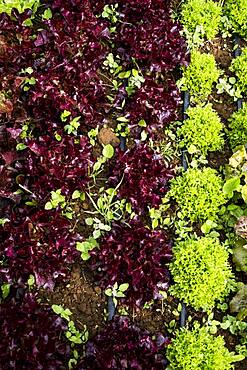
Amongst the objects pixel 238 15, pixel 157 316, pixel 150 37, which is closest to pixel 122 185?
pixel 157 316

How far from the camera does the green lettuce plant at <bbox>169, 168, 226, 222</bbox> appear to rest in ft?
13.3

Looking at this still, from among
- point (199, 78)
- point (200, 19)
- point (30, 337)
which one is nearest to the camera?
point (30, 337)

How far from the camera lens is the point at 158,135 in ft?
14.6

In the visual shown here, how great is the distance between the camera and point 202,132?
433 centimetres

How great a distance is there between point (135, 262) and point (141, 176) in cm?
62

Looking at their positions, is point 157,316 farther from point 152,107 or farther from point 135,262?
point 152,107

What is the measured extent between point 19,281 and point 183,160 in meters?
1.43

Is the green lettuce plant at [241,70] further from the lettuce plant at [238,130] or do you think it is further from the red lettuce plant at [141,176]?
the red lettuce plant at [141,176]

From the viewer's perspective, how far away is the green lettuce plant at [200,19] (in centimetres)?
491

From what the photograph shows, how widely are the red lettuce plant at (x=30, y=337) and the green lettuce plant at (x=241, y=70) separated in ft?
7.59

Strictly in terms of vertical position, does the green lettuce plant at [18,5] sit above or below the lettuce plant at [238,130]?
above

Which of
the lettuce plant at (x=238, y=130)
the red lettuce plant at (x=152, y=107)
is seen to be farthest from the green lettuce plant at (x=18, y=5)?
the lettuce plant at (x=238, y=130)

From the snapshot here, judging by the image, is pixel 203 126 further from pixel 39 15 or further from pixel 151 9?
pixel 39 15

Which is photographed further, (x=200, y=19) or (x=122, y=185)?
(x=200, y=19)
